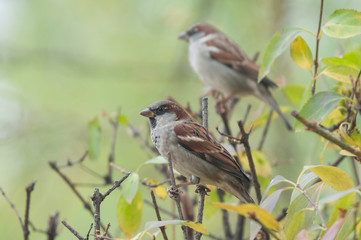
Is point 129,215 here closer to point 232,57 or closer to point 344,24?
point 344,24

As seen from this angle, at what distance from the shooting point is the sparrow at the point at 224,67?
Result: 3.70 m

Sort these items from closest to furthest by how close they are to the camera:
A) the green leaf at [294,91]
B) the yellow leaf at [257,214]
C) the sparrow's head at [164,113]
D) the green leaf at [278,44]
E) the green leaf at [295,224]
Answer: the yellow leaf at [257,214], the green leaf at [295,224], the green leaf at [278,44], the green leaf at [294,91], the sparrow's head at [164,113]

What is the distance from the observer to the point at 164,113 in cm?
219

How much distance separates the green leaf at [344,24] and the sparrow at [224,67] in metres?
2.26

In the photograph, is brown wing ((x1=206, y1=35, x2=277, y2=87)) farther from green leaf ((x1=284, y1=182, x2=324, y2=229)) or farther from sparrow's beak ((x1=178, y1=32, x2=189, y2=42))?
green leaf ((x1=284, y1=182, x2=324, y2=229))

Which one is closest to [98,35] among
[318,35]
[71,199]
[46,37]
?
[46,37]

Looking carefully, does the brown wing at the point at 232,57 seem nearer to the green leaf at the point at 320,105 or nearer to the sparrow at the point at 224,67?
the sparrow at the point at 224,67

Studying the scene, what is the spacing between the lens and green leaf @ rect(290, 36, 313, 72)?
55.9 inches

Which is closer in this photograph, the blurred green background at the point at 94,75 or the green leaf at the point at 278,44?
the green leaf at the point at 278,44

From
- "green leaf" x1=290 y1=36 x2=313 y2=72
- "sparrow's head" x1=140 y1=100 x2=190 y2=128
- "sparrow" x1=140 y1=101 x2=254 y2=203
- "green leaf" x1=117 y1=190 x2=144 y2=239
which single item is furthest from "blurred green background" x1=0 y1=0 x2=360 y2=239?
"green leaf" x1=290 y1=36 x2=313 y2=72

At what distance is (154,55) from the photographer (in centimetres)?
442

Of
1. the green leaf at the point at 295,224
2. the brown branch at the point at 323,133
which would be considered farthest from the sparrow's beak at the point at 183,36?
the green leaf at the point at 295,224

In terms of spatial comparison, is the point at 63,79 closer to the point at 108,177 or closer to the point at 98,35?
the point at 98,35

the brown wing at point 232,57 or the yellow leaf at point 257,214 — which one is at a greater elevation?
the brown wing at point 232,57
